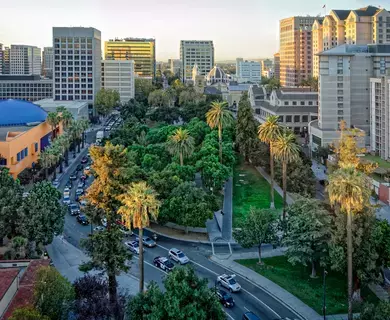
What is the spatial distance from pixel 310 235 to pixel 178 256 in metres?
16.1

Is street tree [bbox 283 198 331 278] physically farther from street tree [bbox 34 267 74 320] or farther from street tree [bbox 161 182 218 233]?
street tree [bbox 34 267 74 320]

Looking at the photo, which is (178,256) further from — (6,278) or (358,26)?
(358,26)

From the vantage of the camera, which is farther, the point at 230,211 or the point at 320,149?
the point at 320,149

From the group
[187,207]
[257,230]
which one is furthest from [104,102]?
[257,230]

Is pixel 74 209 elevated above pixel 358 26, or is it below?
below

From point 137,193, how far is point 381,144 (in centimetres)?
7416

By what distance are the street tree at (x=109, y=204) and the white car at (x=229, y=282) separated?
10657 mm

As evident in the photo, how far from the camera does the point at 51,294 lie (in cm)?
3500

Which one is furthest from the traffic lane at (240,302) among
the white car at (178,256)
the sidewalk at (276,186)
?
the sidewalk at (276,186)

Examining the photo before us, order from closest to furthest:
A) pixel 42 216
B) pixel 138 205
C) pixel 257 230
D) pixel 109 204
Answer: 1. pixel 138 205
2. pixel 109 204
3. pixel 257 230
4. pixel 42 216

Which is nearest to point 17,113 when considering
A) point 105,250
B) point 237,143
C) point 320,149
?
point 237,143

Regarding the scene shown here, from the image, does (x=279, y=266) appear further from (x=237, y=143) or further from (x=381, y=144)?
(x=381, y=144)

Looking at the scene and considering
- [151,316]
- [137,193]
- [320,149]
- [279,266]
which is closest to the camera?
[151,316]

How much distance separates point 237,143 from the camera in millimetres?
99625
